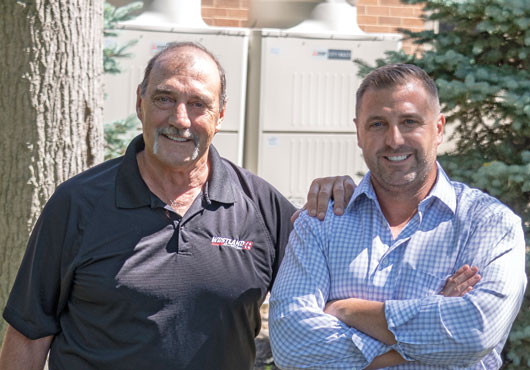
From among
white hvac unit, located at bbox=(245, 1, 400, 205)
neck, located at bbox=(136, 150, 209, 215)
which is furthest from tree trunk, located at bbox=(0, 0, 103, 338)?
white hvac unit, located at bbox=(245, 1, 400, 205)

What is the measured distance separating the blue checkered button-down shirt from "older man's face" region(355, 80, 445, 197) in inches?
4.1

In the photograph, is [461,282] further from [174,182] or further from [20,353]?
Result: [20,353]

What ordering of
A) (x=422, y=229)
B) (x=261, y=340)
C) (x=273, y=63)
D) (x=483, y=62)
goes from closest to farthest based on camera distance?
1. (x=422, y=229)
2. (x=483, y=62)
3. (x=261, y=340)
4. (x=273, y=63)

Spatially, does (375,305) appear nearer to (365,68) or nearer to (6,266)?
(6,266)

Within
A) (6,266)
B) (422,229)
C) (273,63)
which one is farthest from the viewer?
(273,63)

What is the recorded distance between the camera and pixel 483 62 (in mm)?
4668

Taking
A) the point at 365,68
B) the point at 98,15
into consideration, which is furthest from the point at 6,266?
the point at 365,68

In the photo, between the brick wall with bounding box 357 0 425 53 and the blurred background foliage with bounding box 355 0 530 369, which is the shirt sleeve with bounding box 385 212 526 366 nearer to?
the blurred background foliage with bounding box 355 0 530 369

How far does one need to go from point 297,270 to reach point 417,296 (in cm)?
41

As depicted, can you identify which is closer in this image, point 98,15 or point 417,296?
point 417,296

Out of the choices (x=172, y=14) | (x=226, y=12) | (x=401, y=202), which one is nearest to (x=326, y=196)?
(x=401, y=202)

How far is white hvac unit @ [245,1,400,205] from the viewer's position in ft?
21.1

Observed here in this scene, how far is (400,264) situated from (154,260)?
83 centimetres

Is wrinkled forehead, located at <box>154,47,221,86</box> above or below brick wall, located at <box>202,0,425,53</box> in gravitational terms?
below
